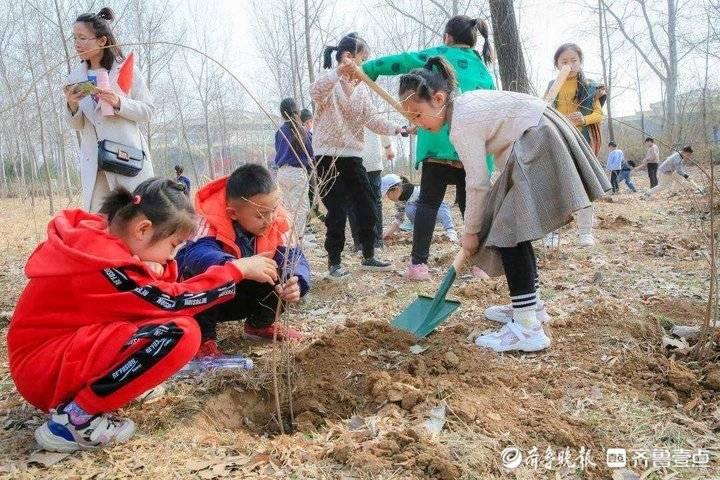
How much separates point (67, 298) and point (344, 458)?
0.97 meters

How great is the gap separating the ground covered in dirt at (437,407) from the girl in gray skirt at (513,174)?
1.03 ft

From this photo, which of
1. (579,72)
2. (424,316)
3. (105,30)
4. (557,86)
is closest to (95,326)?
(424,316)

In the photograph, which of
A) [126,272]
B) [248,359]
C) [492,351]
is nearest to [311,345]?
[248,359]

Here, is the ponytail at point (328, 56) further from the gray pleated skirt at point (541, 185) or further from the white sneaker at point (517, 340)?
the white sneaker at point (517, 340)

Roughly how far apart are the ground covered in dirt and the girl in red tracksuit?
0.46 ft

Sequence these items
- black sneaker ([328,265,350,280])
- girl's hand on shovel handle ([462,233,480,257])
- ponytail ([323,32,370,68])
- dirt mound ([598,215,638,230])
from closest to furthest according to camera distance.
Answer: girl's hand on shovel handle ([462,233,480,257]), ponytail ([323,32,370,68]), black sneaker ([328,265,350,280]), dirt mound ([598,215,638,230])

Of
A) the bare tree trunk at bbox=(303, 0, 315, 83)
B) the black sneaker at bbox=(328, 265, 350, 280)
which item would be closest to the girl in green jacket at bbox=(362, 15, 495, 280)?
the black sneaker at bbox=(328, 265, 350, 280)

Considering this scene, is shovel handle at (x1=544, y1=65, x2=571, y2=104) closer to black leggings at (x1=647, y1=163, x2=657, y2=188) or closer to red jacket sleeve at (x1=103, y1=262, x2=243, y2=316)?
red jacket sleeve at (x1=103, y1=262, x2=243, y2=316)

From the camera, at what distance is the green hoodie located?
2.96 meters

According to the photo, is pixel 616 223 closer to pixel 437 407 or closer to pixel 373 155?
pixel 373 155

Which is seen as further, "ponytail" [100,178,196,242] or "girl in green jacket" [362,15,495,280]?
"girl in green jacket" [362,15,495,280]

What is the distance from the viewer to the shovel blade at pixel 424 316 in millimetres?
2424

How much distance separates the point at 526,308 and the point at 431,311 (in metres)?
0.48

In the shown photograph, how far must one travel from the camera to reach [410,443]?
1533 mm
